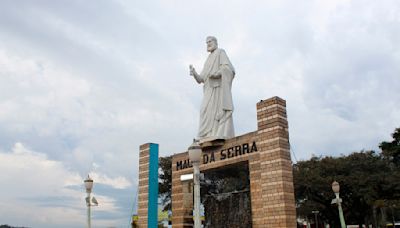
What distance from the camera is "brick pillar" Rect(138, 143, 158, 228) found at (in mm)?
15539

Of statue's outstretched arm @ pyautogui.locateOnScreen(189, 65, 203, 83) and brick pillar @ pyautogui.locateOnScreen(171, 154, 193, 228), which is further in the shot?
statue's outstretched arm @ pyautogui.locateOnScreen(189, 65, 203, 83)

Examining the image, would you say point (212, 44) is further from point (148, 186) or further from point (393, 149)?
point (393, 149)

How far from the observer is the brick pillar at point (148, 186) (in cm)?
1554

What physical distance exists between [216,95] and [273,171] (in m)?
4.11

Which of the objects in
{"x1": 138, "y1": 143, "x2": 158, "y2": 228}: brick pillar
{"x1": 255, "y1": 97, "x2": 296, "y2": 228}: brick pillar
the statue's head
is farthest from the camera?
{"x1": 138, "y1": 143, "x2": 158, "y2": 228}: brick pillar

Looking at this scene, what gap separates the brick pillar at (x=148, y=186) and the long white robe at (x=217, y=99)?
2798 millimetres

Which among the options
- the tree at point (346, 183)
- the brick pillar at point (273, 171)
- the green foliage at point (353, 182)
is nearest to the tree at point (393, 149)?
the green foliage at point (353, 182)

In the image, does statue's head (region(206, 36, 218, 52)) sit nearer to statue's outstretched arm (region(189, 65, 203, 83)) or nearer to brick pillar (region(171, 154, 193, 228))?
statue's outstretched arm (region(189, 65, 203, 83))

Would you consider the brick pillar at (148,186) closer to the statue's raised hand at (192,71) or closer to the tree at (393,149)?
the statue's raised hand at (192,71)

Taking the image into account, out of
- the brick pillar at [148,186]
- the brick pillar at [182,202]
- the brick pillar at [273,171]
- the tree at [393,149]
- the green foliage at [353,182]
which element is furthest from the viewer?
the tree at [393,149]

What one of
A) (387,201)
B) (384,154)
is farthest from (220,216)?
(384,154)

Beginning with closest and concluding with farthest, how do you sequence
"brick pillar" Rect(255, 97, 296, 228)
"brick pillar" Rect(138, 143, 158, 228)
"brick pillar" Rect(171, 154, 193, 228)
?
"brick pillar" Rect(255, 97, 296, 228) < "brick pillar" Rect(171, 154, 193, 228) < "brick pillar" Rect(138, 143, 158, 228)

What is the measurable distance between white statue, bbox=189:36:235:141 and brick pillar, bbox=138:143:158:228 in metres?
2.80

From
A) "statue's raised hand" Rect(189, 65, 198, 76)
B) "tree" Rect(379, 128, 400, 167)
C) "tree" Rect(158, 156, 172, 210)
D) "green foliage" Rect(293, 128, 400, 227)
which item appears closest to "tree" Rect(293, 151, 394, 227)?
"green foliage" Rect(293, 128, 400, 227)
